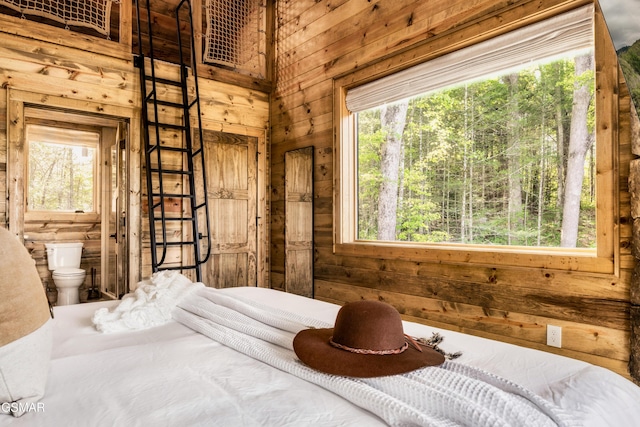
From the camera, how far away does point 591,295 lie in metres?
2.11

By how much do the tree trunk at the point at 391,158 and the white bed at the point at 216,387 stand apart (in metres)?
2.51

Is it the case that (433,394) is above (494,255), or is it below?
below

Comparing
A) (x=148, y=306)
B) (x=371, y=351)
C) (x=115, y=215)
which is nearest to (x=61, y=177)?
(x=115, y=215)

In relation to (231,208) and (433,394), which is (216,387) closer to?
(433,394)

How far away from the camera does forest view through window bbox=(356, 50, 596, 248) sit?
261 centimetres

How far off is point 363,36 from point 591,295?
2.55m

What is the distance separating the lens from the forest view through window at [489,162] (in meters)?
2.61

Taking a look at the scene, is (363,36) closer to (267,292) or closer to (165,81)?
(165,81)

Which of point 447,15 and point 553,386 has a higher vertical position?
point 447,15

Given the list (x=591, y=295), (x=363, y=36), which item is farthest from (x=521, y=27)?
(x=591, y=295)

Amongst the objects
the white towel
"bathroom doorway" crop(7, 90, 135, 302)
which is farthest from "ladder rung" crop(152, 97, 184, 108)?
the white towel

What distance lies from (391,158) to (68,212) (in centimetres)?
413

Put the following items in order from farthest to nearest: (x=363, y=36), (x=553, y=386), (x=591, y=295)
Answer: (x=363, y=36) → (x=591, y=295) → (x=553, y=386)

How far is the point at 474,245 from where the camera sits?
286 cm
